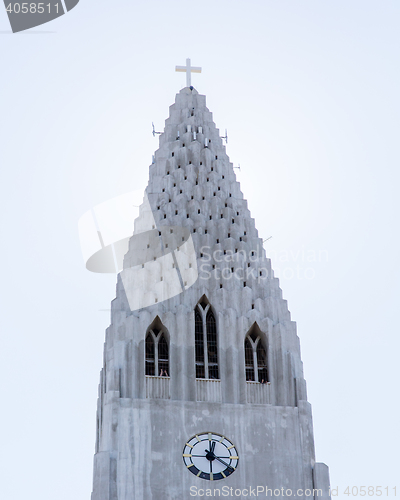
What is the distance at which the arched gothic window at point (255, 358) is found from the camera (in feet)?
201

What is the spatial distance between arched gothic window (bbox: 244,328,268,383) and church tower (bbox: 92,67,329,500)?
0.08m

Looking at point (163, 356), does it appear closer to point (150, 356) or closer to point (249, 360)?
point (150, 356)

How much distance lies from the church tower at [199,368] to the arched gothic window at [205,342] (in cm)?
7

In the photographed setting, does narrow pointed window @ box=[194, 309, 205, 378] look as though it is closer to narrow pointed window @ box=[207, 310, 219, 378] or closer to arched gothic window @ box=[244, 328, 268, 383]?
narrow pointed window @ box=[207, 310, 219, 378]

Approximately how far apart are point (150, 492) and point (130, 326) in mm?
10090

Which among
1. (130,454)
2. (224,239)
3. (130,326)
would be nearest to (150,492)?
(130,454)

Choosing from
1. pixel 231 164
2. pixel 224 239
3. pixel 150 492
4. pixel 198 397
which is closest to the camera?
pixel 150 492

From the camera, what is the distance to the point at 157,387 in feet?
195

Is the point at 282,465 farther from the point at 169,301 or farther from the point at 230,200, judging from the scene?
the point at 230,200

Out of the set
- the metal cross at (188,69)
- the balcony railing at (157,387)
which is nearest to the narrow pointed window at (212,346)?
the balcony railing at (157,387)

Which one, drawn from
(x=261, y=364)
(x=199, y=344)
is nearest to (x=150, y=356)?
(x=199, y=344)

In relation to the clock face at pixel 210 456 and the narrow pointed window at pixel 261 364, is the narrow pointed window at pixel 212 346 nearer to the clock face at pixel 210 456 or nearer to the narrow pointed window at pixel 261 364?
the narrow pointed window at pixel 261 364

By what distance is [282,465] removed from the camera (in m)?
58.0

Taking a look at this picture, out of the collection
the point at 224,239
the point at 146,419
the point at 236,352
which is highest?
the point at 224,239
